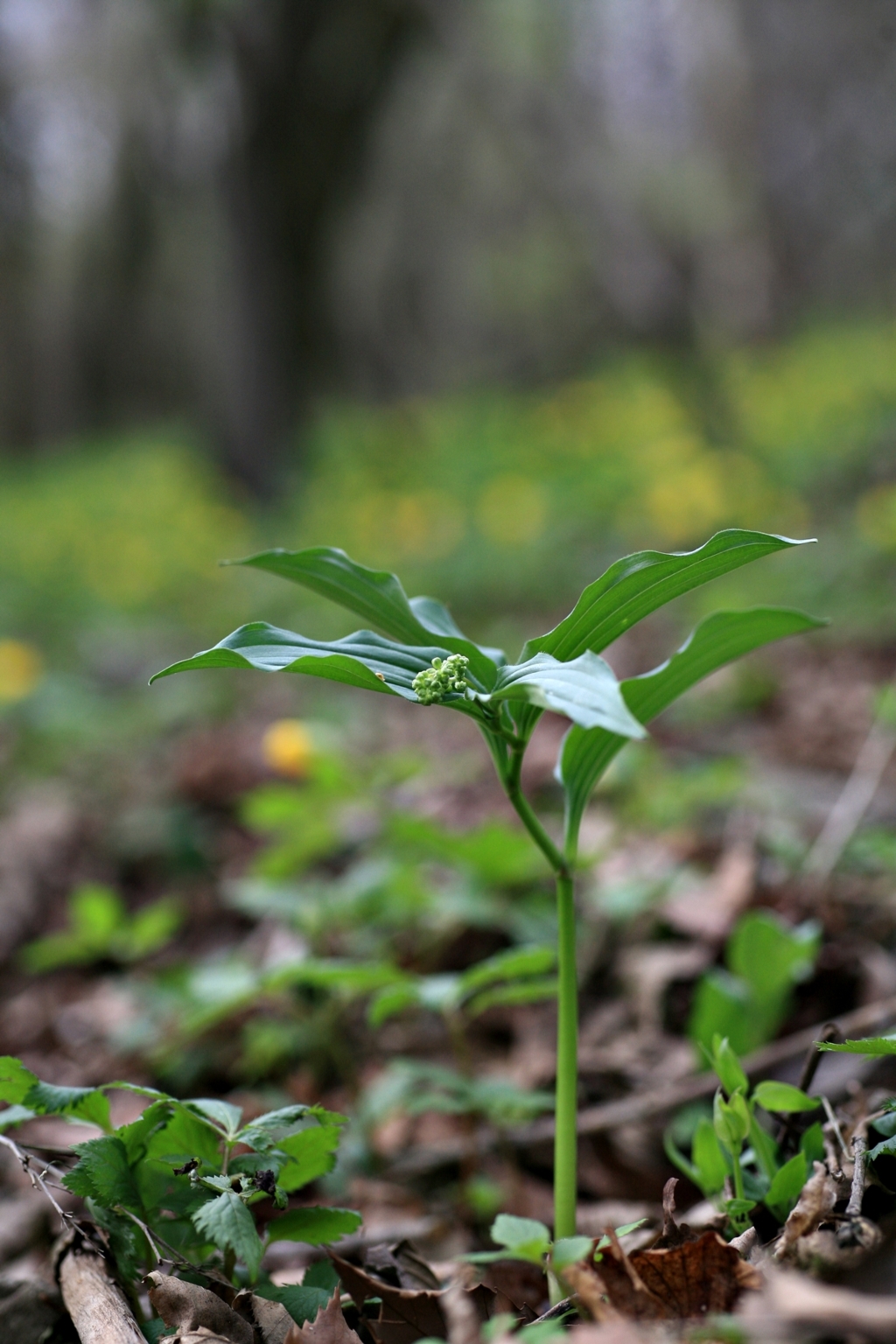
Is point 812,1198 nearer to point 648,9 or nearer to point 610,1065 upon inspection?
point 610,1065

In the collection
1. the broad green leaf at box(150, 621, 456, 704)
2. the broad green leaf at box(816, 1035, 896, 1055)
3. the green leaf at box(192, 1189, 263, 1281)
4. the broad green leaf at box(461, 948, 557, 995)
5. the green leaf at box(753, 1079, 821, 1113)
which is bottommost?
the green leaf at box(753, 1079, 821, 1113)

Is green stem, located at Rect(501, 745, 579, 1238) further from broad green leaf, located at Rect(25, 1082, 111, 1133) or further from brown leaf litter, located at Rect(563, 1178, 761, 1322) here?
broad green leaf, located at Rect(25, 1082, 111, 1133)

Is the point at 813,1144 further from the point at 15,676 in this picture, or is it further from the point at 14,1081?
the point at 15,676

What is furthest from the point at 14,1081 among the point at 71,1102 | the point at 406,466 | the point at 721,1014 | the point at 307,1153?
the point at 406,466

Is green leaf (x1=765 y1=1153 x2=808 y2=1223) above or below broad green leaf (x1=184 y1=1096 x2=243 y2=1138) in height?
below

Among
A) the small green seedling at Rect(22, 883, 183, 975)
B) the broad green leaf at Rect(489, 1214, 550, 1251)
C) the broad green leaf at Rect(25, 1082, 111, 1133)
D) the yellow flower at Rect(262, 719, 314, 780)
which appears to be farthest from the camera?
the yellow flower at Rect(262, 719, 314, 780)

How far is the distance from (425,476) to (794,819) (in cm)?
567

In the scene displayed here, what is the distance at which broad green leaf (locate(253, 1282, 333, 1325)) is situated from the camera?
805mm

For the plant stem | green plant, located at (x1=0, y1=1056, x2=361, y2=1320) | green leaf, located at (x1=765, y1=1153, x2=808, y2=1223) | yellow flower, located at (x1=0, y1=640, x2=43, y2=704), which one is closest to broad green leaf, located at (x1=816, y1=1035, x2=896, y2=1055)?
green leaf, located at (x1=765, y1=1153, x2=808, y2=1223)

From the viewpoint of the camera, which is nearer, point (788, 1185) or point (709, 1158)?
point (788, 1185)

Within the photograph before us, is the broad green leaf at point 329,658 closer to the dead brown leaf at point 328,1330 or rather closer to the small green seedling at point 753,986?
the dead brown leaf at point 328,1330

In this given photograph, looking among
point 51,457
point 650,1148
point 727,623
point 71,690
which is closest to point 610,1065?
point 650,1148

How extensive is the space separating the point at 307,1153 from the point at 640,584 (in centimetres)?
60

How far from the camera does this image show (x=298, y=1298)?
0.82m
